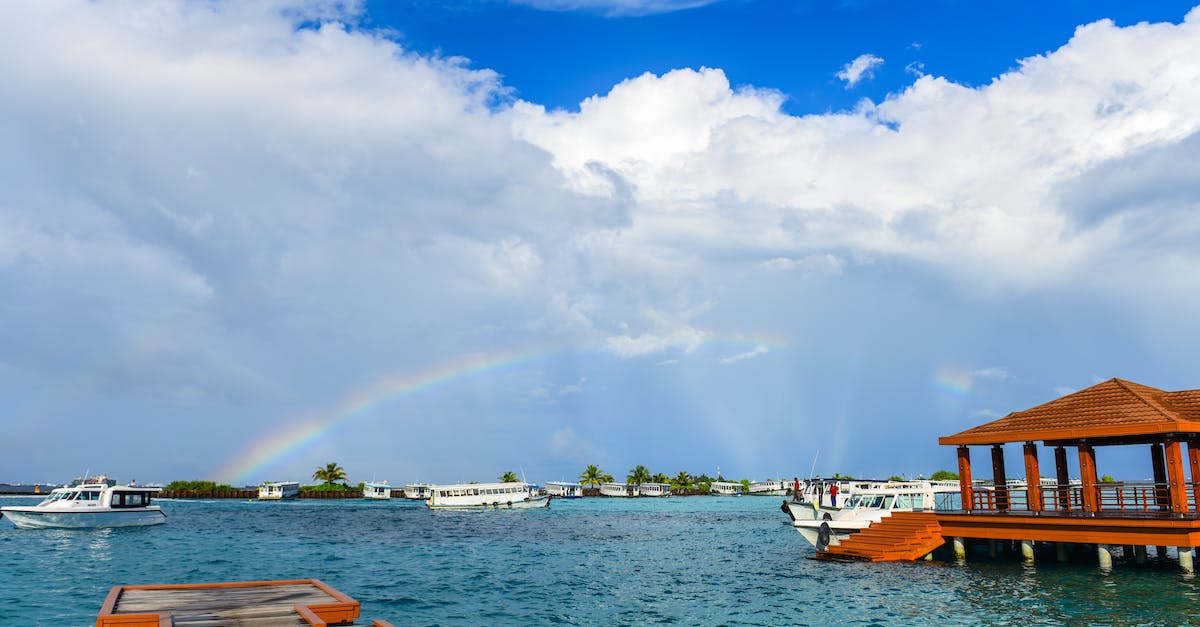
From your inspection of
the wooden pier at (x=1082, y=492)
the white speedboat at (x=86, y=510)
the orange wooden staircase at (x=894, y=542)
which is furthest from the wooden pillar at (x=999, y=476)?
the white speedboat at (x=86, y=510)

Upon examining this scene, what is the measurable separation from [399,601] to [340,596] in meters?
15.0

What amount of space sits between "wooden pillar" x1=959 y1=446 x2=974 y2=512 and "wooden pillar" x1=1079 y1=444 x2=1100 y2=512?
17.4 ft

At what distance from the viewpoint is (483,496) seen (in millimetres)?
110438

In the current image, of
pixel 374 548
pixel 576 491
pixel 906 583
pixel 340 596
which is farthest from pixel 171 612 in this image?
pixel 576 491

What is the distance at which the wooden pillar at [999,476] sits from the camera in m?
37.6

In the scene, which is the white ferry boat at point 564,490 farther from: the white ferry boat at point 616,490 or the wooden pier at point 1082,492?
the wooden pier at point 1082,492

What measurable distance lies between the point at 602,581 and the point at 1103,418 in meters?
21.8

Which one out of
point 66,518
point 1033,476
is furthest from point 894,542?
point 66,518

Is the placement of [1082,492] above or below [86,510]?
above

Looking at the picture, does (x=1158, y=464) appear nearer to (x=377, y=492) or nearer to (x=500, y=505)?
(x=500, y=505)

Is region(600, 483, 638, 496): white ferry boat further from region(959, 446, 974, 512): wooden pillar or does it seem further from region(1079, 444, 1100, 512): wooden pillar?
region(1079, 444, 1100, 512): wooden pillar

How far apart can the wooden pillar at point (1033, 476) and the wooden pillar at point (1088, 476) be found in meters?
2.15

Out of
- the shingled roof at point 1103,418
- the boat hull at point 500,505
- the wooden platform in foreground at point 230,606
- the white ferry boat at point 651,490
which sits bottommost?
the white ferry boat at point 651,490

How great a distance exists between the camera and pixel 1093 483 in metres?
32.4
